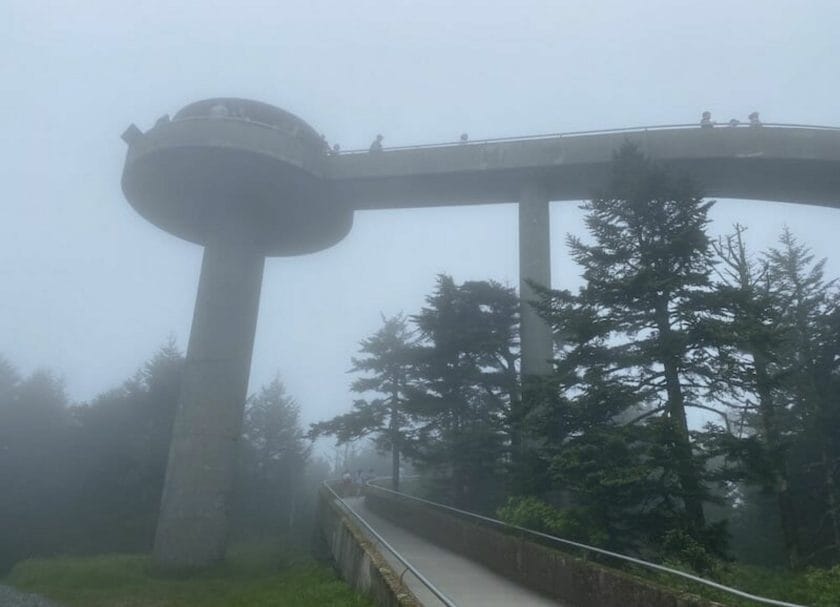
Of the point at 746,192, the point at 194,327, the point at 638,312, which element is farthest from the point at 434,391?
the point at 746,192

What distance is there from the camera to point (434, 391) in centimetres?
2202

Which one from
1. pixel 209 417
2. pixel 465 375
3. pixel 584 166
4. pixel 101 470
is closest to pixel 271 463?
pixel 101 470

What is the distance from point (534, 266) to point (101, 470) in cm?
2519

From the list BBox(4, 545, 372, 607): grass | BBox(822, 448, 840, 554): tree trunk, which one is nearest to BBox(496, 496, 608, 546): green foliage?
BBox(4, 545, 372, 607): grass

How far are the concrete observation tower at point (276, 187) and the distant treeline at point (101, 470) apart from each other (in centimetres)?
864

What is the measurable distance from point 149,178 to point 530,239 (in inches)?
622

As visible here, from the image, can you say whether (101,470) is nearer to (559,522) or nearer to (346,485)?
(346,485)

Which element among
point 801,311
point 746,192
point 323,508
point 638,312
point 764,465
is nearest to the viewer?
point 764,465

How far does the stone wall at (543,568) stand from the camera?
8281mm

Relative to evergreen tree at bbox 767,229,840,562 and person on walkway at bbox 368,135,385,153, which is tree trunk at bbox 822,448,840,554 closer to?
evergreen tree at bbox 767,229,840,562

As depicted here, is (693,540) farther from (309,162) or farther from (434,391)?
(309,162)

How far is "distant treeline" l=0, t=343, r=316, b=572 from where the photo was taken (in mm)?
32438

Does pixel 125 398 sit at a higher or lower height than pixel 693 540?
higher

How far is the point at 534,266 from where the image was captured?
80.1 feet
